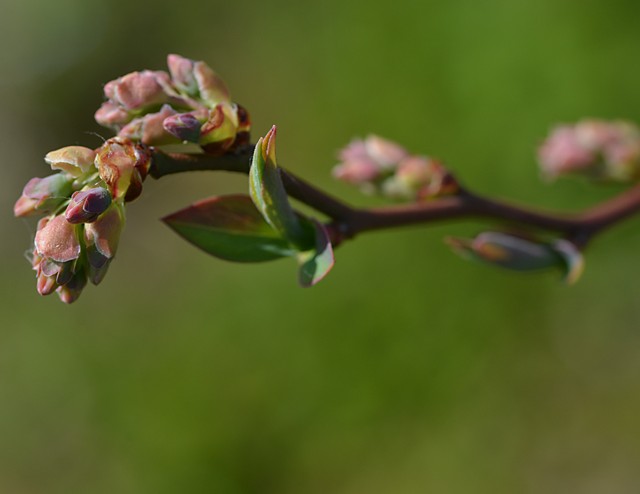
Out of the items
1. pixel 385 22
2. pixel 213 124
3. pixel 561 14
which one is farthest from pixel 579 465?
pixel 213 124

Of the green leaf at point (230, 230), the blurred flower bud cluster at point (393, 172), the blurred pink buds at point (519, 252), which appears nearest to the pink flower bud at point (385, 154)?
the blurred flower bud cluster at point (393, 172)

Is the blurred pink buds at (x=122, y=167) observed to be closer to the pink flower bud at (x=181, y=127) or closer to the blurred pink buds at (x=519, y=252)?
the pink flower bud at (x=181, y=127)

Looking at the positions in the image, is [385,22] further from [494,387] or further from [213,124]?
[213,124]

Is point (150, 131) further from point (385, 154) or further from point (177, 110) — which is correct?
point (385, 154)

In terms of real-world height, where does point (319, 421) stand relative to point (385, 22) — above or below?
below

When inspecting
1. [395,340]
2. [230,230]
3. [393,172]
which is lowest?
[395,340]

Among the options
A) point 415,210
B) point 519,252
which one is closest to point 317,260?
point 415,210
